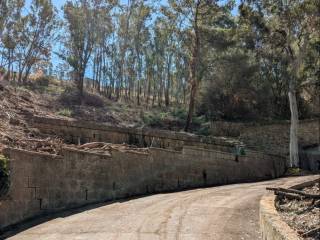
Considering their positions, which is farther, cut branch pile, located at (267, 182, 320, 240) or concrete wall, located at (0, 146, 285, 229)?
concrete wall, located at (0, 146, 285, 229)

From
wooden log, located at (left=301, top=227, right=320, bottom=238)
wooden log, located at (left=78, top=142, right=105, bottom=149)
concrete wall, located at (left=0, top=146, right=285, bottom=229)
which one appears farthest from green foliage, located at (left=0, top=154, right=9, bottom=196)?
wooden log, located at (left=301, top=227, right=320, bottom=238)

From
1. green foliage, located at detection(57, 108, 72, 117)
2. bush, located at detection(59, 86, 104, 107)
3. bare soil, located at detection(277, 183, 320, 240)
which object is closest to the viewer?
bare soil, located at detection(277, 183, 320, 240)

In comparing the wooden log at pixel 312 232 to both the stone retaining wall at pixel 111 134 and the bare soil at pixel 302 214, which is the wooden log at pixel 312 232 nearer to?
the bare soil at pixel 302 214

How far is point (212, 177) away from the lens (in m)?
17.6

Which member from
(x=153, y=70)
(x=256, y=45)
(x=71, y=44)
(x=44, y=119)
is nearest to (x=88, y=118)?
(x=44, y=119)

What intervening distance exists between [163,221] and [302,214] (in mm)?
2925

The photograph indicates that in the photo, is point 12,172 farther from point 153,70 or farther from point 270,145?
point 153,70

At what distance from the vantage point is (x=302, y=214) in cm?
954

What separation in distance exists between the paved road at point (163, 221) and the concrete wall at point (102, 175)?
2.47ft

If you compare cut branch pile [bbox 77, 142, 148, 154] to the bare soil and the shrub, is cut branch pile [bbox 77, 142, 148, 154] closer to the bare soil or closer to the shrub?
the bare soil

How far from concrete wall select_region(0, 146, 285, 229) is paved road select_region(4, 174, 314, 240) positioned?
75 centimetres

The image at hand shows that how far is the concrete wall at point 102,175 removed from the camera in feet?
36.5

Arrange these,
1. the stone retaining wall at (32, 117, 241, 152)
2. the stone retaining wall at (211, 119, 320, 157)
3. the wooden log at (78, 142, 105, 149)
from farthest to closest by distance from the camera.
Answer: the stone retaining wall at (211, 119, 320, 157), the stone retaining wall at (32, 117, 241, 152), the wooden log at (78, 142, 105, 149)

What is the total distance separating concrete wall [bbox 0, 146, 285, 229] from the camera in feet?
36.5
